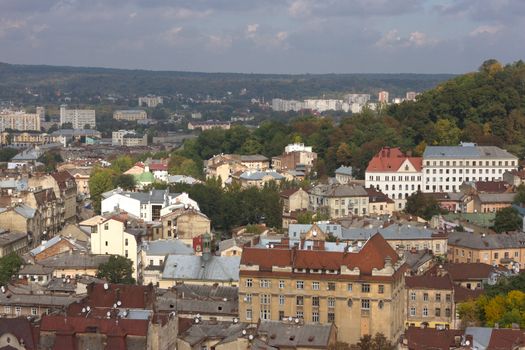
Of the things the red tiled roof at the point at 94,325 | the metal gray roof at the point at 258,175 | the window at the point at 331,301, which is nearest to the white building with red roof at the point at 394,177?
the metal gray roof at the point at 258,175

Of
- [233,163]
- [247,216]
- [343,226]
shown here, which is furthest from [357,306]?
[233,163]

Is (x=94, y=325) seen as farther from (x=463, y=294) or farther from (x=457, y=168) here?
(x=457, y=168)

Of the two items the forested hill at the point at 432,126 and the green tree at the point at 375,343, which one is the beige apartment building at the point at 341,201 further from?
the green tree at the point at 375,343

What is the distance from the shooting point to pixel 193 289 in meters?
45.8

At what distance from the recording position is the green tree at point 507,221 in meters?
64.6

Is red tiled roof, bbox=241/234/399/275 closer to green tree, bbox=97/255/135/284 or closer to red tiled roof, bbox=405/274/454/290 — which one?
red tiled roof, bbox=405/274/454/290

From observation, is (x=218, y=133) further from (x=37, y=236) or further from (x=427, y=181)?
(x=37, y=236)

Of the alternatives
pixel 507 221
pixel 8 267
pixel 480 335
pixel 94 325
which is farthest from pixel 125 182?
pixel 94 325

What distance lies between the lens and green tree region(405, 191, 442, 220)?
7232 cm

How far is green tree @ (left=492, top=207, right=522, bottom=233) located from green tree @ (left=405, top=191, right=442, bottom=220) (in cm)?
673

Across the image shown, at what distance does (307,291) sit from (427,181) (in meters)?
42.1

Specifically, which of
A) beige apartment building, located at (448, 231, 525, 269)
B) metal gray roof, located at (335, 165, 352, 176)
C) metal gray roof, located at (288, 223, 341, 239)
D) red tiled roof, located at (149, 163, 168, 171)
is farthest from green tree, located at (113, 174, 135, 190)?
beige apartment building, located at (448, 231, 525, 269)

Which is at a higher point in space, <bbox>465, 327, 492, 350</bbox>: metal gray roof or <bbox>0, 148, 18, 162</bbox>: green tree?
<bbox>465, 327, 492, 350</bbox>: metal gray roof

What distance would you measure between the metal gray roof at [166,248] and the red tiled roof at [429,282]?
11337 millimetres
